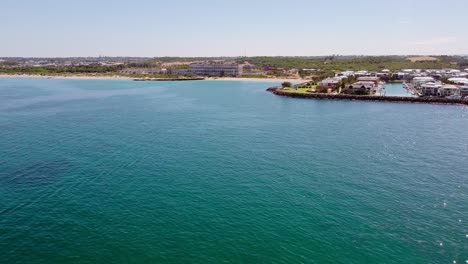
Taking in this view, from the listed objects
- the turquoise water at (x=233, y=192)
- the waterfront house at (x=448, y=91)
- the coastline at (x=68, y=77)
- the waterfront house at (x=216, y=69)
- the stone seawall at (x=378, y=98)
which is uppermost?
the waterfront house at (x=216, y=69)

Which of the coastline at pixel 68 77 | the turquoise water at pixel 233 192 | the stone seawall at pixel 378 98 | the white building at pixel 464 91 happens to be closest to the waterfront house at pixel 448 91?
the white building at pixel 464 91

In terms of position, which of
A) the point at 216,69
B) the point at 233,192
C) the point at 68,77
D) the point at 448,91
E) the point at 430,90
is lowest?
the point at 233,192

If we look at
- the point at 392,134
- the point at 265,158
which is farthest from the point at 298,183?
the point at 392,134

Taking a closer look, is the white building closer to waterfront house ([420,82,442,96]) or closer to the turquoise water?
waterfront house ([420,82,442,96])

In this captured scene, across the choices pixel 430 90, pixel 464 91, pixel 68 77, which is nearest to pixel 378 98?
pixel 430 90

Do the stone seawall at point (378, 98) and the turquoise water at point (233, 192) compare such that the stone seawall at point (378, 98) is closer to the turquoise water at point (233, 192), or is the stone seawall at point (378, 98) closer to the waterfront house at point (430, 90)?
the waterfront house at point (430, 90)

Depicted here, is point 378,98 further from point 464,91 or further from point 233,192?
point 233,192

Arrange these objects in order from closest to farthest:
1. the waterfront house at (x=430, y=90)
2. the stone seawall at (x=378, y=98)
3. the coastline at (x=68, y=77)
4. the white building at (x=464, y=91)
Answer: the stone seawall at (x=378, y=98) → the white building at (x=464, y=91) → the waterfront house at (x=430, y=90) → the coastline at (x=68, y=77)

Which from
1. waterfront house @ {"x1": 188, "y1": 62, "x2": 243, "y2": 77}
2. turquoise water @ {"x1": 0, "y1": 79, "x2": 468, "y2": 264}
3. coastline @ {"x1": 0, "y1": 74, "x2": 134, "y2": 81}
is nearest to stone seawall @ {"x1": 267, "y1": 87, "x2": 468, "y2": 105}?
turquoise water @ {"x1": 0, "y1": 79, "x2": 468, "y2": 264}

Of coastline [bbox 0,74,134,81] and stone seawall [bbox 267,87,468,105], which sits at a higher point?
coastline [bbox 0,74,134,81]
